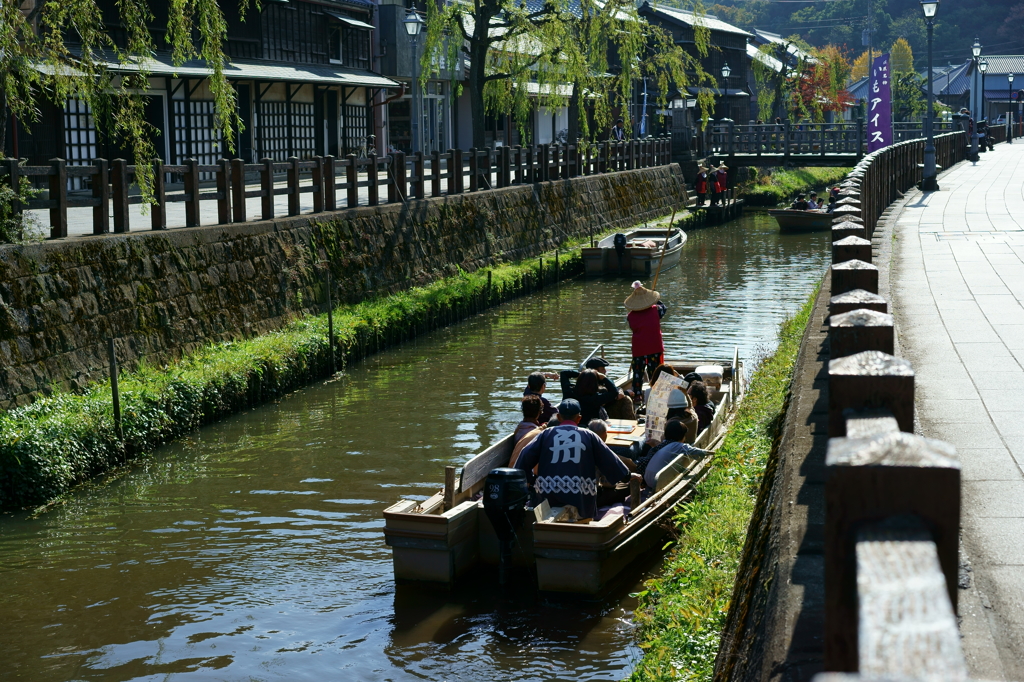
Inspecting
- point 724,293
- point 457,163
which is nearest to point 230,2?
point 457,163

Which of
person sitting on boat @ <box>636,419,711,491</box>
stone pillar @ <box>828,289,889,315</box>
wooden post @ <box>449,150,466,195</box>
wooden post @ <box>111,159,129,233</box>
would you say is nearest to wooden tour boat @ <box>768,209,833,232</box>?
wooden post @ <box>449,150,466,195</box>

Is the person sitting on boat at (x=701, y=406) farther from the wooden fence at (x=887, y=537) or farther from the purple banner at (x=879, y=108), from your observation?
the purple banner at (x=879, y=108)

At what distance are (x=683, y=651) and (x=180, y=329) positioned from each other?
1030 centimetres

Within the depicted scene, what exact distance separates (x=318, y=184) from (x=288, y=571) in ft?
35.3

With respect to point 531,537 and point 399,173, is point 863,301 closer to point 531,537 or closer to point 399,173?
point 531,537

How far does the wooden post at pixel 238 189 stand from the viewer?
54.8 ft

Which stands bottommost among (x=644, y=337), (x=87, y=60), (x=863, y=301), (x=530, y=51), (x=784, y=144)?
(x=644, y=337)

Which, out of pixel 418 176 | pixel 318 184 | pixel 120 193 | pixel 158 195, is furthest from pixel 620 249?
A: pixel 120 193

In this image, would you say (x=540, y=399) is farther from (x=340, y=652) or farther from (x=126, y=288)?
(x=126, y=288)

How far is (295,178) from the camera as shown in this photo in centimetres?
1841

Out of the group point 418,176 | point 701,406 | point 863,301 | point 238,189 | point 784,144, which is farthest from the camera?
point 784,144

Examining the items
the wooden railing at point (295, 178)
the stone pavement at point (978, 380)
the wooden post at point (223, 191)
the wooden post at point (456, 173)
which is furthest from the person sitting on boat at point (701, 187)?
the wooden post at point (223, 191)

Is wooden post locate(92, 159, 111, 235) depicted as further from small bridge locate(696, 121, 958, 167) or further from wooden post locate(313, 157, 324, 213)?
small bridge locate(696, 121, 958, 167)

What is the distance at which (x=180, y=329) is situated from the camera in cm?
1491
